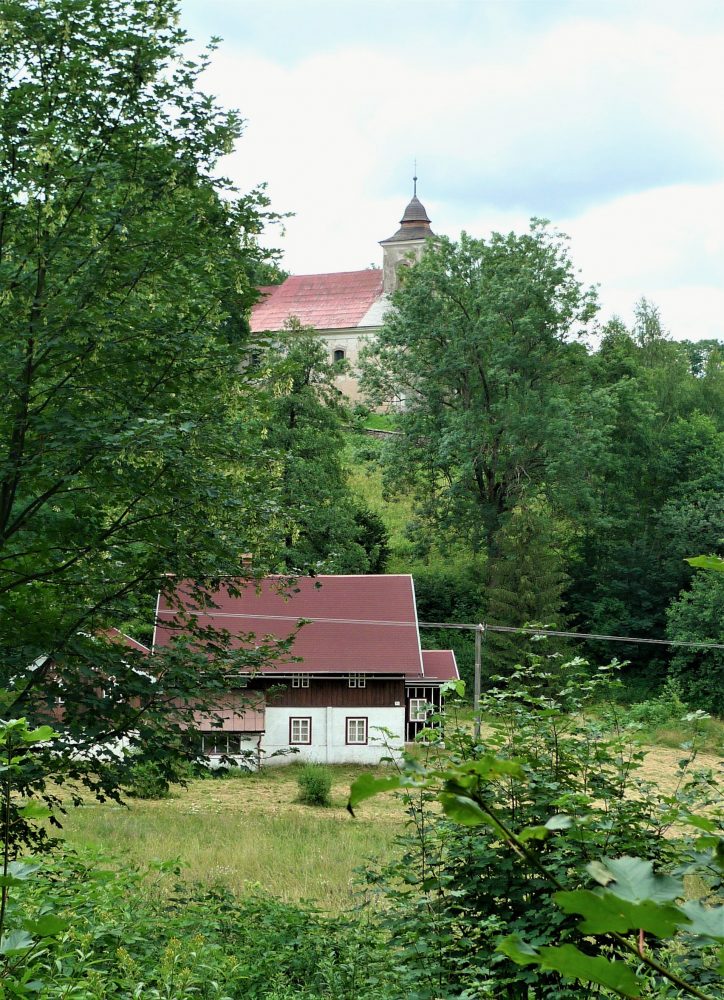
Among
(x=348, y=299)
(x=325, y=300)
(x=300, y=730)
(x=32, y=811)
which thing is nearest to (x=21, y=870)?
(x=32, y=811)

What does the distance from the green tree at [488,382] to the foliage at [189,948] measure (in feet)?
87.6

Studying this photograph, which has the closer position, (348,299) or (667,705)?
(667,705)

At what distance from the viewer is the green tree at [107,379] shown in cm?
885

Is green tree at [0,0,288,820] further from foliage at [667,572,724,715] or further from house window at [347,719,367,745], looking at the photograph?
foliage at [667,572,724,715]

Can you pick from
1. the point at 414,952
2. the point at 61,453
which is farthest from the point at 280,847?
the point at 414,952

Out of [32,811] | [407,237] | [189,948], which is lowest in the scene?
[189,948]

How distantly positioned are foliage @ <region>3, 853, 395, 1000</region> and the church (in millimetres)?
50103

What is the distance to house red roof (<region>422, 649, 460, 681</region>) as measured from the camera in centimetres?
3045

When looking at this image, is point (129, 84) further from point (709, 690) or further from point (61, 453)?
point (709, 690)

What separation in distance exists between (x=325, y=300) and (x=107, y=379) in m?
55.3

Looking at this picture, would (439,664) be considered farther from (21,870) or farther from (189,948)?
(21,870)

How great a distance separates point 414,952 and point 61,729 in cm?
389

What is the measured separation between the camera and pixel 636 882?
841 millimetres

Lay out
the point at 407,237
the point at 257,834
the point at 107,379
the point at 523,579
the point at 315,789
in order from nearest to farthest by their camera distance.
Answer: the point at 107,379 < the point at 257,834 < the point at 315,789 < the point at 523,579 < the point at 407,237
